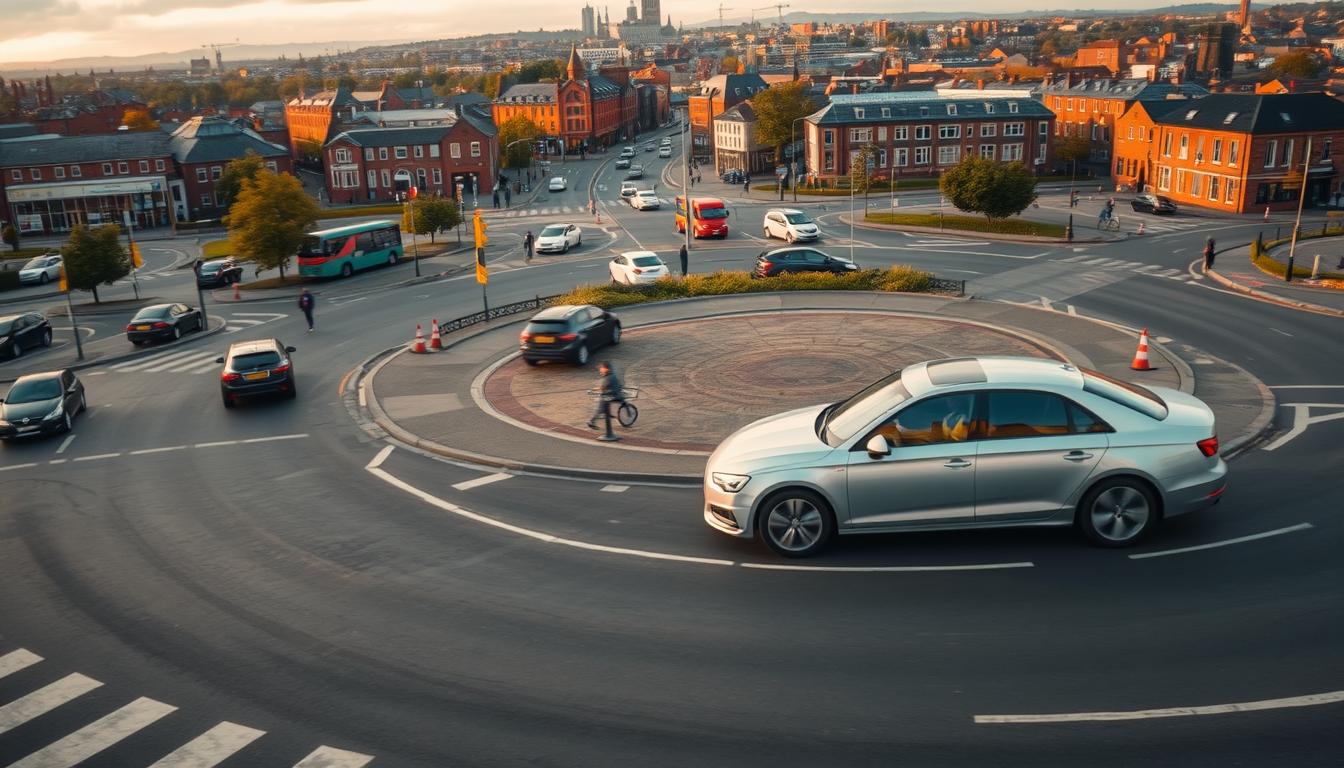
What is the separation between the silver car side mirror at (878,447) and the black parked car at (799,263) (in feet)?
86.8

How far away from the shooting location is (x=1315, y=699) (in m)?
7.96

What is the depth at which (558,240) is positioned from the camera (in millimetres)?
50594

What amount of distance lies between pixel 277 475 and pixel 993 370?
12675mm

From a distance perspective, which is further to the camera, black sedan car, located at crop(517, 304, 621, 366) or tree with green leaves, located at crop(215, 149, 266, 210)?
tree with green leaves, located at crop(215, 149, 266, 210)

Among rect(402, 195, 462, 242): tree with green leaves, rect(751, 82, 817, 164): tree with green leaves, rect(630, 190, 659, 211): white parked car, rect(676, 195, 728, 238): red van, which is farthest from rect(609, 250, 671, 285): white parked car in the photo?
rect(751, 82, 817, 164): tree with green leaves

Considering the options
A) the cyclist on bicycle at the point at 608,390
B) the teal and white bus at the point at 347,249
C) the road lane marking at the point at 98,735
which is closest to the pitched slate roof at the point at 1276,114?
the teal and white bus at the point at 347,249

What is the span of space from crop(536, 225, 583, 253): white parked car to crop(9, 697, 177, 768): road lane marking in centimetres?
4241

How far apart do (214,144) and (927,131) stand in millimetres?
67404

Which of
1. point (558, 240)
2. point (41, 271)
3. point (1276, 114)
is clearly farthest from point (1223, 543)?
point (41, 271)

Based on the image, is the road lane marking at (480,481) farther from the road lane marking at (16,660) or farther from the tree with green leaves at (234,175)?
the tree with green leaves at (234,175)

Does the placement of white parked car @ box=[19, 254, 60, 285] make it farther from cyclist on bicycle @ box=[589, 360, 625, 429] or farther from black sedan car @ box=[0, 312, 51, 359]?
cyclist on bicycle @ box=[589, 360, 625, 429]

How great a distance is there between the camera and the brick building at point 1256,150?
6038cm

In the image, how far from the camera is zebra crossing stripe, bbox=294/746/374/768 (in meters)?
7.91

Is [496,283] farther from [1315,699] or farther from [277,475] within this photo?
[1315,699]
